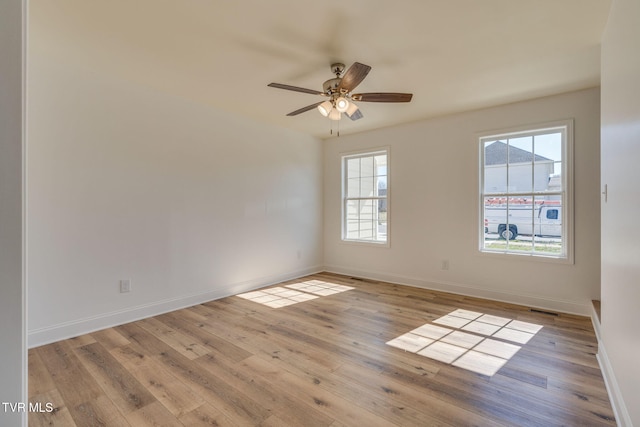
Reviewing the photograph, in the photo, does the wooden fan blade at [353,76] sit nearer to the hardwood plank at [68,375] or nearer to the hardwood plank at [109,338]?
the hardwood plank at [68,375]

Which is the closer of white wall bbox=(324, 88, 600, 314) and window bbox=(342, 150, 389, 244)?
white wall bbox=(324, 88, 600, 314)

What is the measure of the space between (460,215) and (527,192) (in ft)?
2.68

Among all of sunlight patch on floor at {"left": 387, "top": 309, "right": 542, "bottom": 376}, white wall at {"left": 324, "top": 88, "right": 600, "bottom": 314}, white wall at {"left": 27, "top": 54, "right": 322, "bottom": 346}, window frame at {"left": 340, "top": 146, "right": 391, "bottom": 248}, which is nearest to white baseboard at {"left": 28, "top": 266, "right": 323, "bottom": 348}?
white wall at {"left": 27, "top": 54, "right": 322, "bottom": 346}

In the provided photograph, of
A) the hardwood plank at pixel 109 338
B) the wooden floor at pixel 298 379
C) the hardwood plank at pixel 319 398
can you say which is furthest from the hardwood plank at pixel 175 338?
the hardwood plank at pixel 319 398

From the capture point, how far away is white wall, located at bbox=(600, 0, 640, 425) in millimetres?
1435

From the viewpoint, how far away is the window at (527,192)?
11.4 ft

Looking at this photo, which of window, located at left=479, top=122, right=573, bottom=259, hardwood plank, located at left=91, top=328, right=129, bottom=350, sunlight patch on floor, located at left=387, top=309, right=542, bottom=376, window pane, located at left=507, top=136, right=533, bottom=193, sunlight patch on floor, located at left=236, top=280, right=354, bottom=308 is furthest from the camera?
sunlight patch on floor, located at left=236, top=280, right=354, bottom=308

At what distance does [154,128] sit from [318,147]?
9.50ft

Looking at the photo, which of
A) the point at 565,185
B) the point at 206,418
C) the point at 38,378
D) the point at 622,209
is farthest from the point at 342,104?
the point at 38,378

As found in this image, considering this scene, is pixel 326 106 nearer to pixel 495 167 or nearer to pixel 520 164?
pixel 495 167

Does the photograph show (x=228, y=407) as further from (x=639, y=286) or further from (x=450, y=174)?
(x=450, y=174)

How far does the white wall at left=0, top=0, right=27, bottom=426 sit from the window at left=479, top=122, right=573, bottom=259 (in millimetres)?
4370

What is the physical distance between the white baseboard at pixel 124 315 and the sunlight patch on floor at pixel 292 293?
17 centimetres

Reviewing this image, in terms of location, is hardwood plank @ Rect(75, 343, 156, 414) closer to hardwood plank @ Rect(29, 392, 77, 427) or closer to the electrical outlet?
hardwood plank @ Rect(29, 392, 77, 427)
